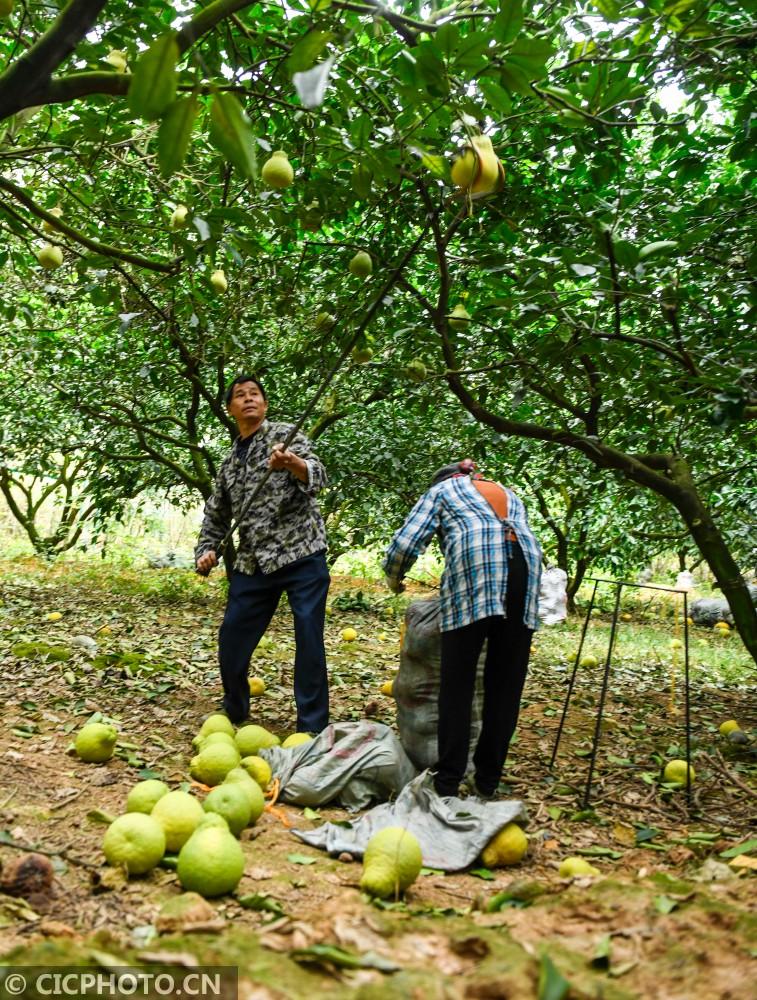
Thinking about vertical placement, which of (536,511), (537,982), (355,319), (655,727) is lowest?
(655,727)

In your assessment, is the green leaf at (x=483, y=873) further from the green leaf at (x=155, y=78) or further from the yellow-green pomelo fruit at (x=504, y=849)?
the green leaf at (x=155, y=78)

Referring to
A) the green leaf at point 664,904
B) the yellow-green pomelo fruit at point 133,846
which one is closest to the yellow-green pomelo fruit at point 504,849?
the green leaf at point 664,904

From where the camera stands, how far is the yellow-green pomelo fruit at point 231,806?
100 inches

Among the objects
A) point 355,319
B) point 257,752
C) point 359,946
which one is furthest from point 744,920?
point 355,319

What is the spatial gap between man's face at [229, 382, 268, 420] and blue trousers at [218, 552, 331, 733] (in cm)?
85

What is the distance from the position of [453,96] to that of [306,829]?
255 cm

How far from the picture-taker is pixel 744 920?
1.71 m

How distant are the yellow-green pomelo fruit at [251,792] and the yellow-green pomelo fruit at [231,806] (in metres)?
0.07

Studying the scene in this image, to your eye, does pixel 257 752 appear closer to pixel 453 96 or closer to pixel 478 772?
pixel 478 772

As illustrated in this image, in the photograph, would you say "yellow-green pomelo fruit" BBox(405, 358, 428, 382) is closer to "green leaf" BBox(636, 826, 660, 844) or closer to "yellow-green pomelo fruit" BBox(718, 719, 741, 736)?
"green leaf" BBox(636, 826, 660, 844)

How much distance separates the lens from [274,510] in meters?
3.98

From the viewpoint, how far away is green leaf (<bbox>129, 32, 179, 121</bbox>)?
4.11ft

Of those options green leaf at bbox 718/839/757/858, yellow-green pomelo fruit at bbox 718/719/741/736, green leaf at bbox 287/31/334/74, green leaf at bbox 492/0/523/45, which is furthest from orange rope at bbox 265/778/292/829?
yellow-green pomelo fruit at bbox 718/719/741/736

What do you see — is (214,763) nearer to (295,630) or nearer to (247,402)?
(295,630)
